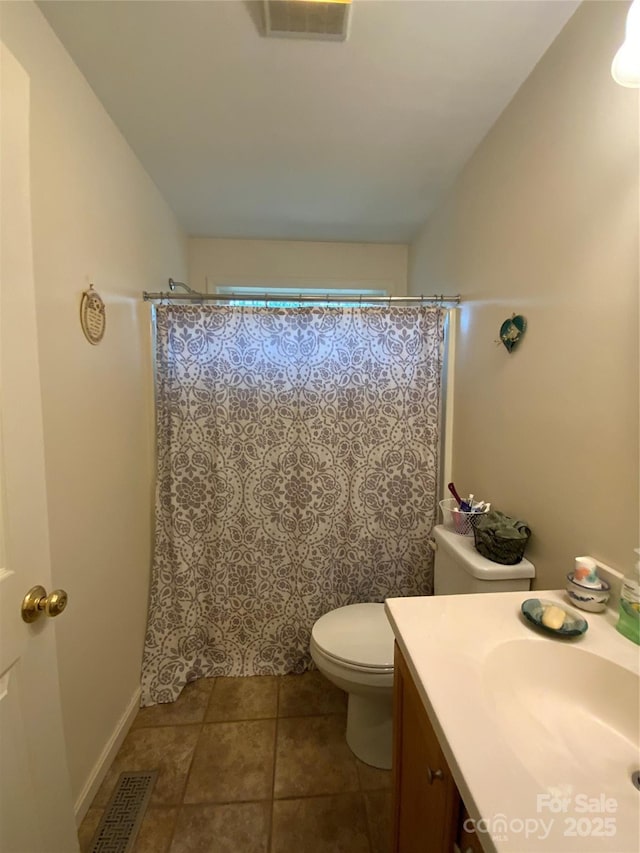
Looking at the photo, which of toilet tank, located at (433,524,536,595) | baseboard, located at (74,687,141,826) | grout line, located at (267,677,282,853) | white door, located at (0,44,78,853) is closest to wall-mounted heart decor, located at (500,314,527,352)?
toilet tank, located at (433,524,536,595)

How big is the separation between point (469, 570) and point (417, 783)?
0.57 meters

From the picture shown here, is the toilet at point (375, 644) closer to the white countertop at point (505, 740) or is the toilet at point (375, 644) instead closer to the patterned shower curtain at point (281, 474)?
the white countertop at point (505, 740)

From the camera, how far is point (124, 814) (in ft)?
4.02

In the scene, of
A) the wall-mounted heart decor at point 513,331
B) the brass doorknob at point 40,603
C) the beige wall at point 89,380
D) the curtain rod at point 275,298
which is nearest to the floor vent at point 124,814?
the beige wall at point 89,380

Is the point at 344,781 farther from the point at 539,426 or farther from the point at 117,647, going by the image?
the point at 539,426

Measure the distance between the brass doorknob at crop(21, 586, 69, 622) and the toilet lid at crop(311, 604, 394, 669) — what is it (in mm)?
914

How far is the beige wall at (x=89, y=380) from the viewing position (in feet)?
3.42

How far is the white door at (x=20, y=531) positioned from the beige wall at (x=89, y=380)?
4.1 inches

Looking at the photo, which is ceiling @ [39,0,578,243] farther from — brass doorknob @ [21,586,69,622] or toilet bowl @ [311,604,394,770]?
toilet bowl @ [311,604,394,770]

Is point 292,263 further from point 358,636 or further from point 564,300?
point 358,636

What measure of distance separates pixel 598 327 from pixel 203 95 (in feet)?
4.65

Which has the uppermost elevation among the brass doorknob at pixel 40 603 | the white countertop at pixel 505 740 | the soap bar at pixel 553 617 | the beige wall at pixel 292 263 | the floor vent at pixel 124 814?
the beige wall at pixel 292 263

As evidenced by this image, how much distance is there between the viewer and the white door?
684mm

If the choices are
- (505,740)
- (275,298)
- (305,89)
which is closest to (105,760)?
(505,740)
